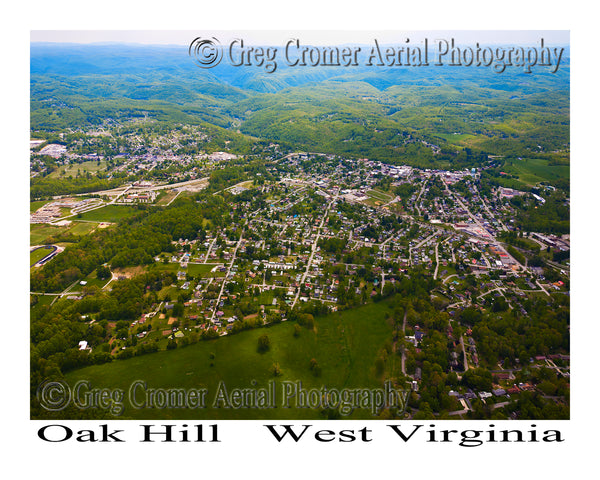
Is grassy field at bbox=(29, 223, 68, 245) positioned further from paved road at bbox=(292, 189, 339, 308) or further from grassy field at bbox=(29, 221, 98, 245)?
paved road at bbox=(292, 189, 339, 308)

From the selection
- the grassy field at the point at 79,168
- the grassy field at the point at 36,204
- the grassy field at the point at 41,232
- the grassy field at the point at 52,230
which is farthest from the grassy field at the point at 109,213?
the grassy field at the point at 79,168

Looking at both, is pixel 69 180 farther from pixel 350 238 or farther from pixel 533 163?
pixel 533 163

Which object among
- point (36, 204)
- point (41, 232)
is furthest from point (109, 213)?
point (36, 204)

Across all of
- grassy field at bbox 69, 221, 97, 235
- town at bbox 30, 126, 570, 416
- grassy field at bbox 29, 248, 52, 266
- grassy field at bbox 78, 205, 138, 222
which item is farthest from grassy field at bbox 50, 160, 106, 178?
grassy field at bbox 29, 248, 52, 266

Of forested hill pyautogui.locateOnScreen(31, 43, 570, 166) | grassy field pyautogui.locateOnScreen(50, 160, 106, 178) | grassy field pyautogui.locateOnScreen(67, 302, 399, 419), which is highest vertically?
forested hill pyautogui.locateOnScreen(31, 43, 570, 166)

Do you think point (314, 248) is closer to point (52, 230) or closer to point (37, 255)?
point (37, 255)
